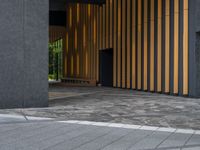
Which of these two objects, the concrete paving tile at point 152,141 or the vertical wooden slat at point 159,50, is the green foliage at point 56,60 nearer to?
the vertical wooden slat at point 159,50

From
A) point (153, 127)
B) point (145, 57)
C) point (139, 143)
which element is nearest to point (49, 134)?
point (139, 143)

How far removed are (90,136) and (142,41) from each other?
1589 centimetres

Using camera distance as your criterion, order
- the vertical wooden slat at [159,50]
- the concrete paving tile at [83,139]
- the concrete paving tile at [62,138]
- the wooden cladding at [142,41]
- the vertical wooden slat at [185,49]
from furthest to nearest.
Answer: the vertical wooden slat at [159,50] < the wooden cladding at [142,41] < the vertical wooden slat at [185,49] < the concrete paving tile at [62,138] < the concrete paving tile at [83,139]

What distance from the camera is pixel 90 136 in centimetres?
779

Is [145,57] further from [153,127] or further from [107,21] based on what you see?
[153,127]

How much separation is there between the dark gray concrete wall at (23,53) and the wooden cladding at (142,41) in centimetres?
781

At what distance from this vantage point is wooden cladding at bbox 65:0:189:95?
60.8 feet

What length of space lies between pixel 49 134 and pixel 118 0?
20762 mm

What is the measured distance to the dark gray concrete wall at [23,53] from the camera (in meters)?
12.4

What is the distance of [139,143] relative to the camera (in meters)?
7.08

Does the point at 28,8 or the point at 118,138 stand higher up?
the point at 28,8

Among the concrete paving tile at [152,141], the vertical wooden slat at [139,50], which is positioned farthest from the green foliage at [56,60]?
the concrete paving tile at [152,141]

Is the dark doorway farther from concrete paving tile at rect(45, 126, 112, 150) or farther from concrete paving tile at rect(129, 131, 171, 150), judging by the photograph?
concrete paving tile at rect(129, 131, 171, 150)

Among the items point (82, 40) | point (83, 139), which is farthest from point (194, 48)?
point (82, 40)
